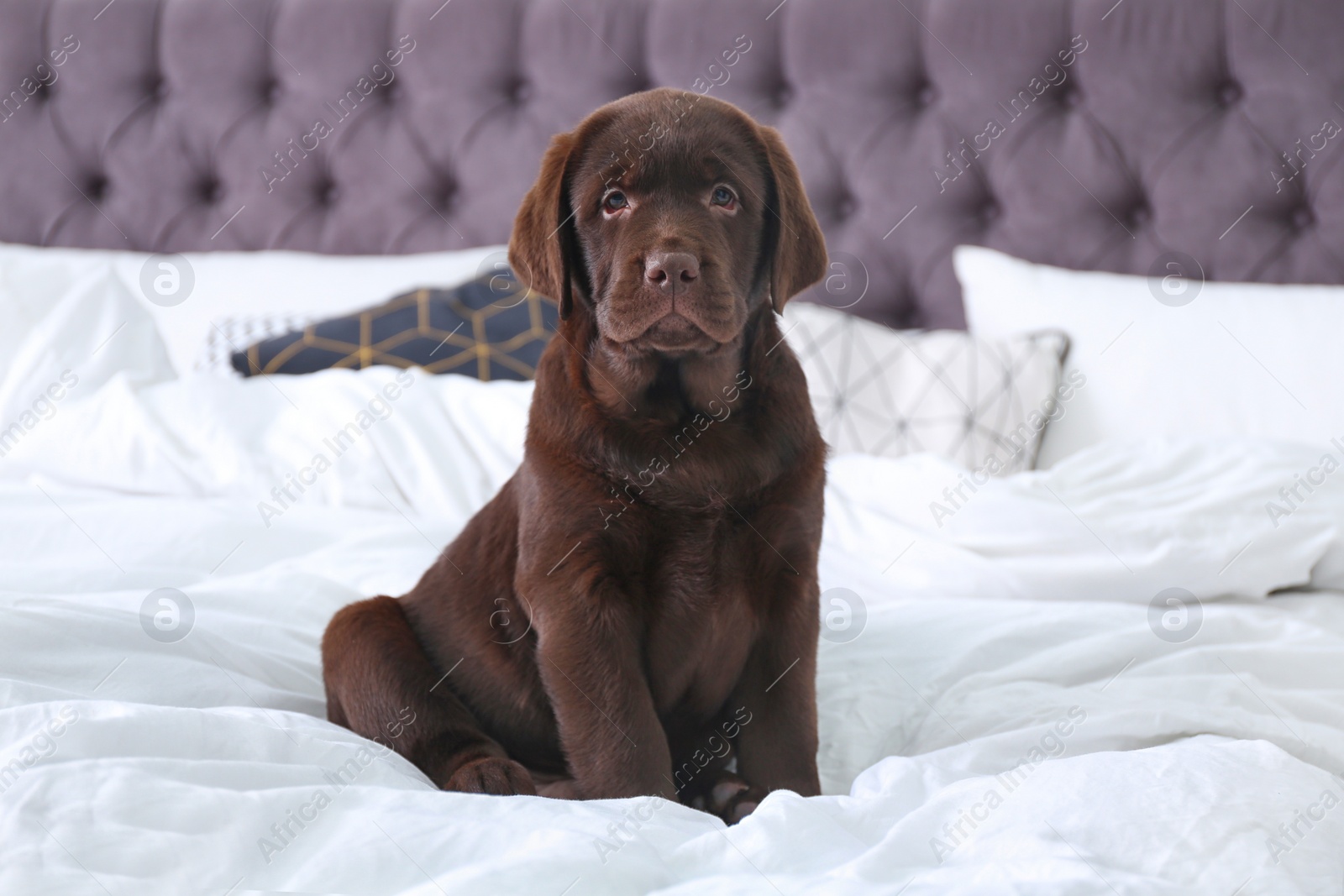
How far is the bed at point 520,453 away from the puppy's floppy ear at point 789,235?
20.9 inches

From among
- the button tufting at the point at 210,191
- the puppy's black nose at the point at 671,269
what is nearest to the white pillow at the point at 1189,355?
the puppy's black nose at the point at 671,269

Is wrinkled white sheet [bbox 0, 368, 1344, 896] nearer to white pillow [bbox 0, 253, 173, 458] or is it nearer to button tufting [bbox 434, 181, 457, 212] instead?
white pillow [bbox 0, 253, 173, 458]

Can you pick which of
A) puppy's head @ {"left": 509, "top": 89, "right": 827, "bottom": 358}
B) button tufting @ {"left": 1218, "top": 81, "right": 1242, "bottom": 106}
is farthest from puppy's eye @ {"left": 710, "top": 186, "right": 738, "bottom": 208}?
button tufting @ {"left": 1218, "top": 81, "right": 1242, "bottom": 106}

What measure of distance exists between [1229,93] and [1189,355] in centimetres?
80

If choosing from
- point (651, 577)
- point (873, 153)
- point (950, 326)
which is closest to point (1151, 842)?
point (651, 577)

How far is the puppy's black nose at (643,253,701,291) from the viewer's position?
1149 mm

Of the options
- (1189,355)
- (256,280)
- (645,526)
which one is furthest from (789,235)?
(256,280)

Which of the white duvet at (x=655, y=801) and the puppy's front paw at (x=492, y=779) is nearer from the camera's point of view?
the white duvet at (x=655, y=801)

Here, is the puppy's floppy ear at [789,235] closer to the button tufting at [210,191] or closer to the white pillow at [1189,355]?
the white pillow at [1189,355]

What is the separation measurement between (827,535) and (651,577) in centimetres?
77

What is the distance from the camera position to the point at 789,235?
4.31 ft

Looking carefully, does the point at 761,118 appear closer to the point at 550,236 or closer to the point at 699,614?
the point at 550,236

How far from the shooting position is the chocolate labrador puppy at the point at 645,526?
3.86 ft

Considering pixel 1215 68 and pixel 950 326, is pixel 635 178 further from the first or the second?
pixel 1215 68
